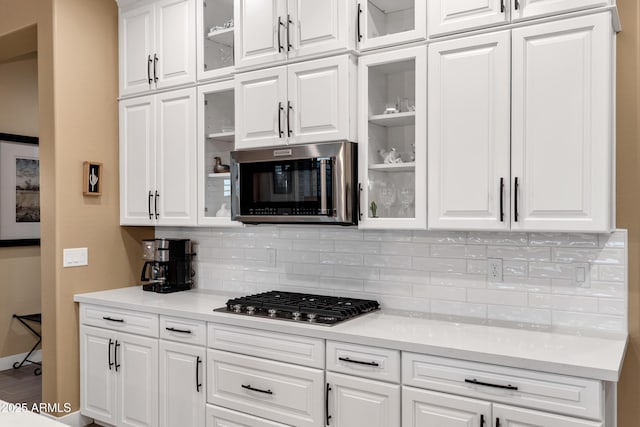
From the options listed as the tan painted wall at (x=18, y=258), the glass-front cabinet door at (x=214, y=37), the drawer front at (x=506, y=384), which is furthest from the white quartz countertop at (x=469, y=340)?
the tan painted wall at (x=18, y=258)

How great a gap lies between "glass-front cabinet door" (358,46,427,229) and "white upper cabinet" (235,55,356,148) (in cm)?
9

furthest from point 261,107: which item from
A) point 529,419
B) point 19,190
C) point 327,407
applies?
point 19,190

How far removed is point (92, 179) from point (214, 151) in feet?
3.14

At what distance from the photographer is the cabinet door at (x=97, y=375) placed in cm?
331

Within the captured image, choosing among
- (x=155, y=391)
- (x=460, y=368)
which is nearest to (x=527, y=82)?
(x=460, y=368)

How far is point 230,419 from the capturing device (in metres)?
2.74

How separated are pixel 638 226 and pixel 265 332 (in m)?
1.81

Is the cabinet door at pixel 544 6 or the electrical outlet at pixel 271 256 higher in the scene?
the cabinet door at pixel 544 6

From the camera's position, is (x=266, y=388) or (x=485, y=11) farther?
(x=266, y=388)

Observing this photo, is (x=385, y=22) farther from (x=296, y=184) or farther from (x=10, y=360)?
(x=10, y=360)

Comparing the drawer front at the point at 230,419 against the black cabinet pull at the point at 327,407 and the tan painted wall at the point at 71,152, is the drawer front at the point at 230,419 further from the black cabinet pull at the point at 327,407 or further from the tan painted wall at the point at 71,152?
the tan painted wall at the point at 71,152

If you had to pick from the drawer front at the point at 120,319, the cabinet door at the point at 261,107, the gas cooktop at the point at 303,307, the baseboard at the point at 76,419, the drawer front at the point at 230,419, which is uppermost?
the cabinet door at the point at 261,107

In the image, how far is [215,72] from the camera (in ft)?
10.6

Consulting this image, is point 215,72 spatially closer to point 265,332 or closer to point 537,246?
point 265,332
